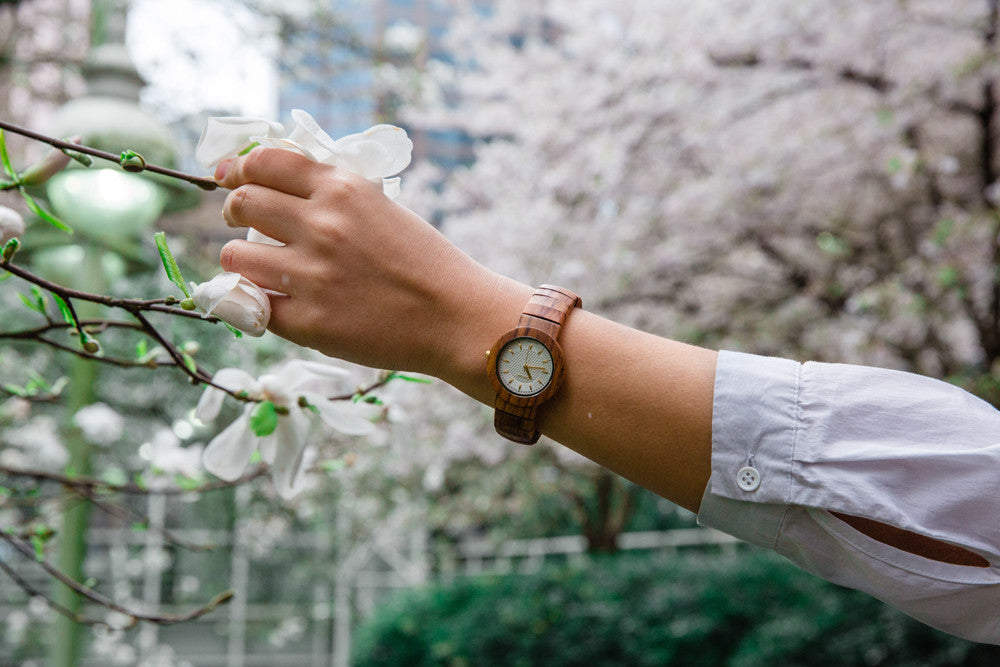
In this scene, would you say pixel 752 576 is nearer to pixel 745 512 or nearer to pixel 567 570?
pixel 567 570

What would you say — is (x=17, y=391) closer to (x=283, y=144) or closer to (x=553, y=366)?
(x=283, y=144)

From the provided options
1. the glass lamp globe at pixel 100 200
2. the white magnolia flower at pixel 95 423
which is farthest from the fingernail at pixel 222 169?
the white magnolia flower at pixel 95 423

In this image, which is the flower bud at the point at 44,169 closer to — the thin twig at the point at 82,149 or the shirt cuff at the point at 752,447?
the thin twig at the point at 82,149

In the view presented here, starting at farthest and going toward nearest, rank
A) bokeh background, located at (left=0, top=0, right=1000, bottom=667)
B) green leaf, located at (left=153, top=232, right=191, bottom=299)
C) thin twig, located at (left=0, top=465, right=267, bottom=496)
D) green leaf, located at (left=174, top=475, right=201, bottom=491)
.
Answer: bokeh background, located at (left=0, top=0, right=1000, bottom=667) → green leaf, located at (left=174, top=475, right=201, bottom=491) → thin twig, located at (left=0, top=465, right=267, bottom=496) → green leaf, located at (left=153, top=232, right=191, bottom=299)

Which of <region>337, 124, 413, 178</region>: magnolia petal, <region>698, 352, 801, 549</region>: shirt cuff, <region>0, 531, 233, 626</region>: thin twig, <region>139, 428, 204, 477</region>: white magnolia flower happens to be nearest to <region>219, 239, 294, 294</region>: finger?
<region>337, 124, 413, 178</region>: magnolia petal

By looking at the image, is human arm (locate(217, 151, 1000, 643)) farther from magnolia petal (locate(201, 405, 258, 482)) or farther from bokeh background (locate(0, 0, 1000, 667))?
bokeh background (locate(0, 0, 1000, 667))

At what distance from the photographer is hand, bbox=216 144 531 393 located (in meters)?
0.69

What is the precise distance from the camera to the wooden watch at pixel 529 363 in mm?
684

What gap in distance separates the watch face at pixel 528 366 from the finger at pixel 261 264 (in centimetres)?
20

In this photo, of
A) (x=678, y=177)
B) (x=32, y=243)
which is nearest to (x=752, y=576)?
(x=678, y=177)

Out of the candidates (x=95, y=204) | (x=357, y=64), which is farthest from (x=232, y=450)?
(x=357, y=64)

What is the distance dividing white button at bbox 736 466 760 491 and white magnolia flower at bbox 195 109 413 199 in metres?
0.40

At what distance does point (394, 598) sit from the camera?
25.3ft

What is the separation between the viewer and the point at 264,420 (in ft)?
2.70
